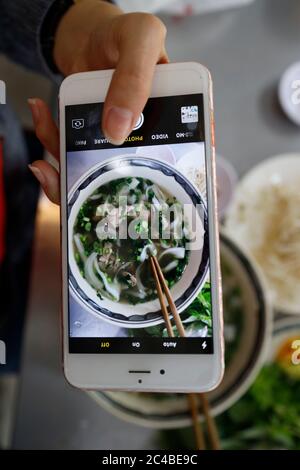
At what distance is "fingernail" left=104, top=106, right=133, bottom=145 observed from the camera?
37 cm

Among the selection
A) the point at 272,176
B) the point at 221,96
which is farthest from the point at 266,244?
the point at 221,96

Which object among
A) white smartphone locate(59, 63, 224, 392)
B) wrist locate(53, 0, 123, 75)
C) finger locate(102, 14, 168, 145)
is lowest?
white smartphone locate(59, 63, 224, 392)

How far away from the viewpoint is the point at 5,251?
2.33ft

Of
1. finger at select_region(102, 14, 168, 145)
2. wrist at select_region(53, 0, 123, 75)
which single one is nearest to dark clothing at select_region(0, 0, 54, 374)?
wrist at select_region(53, 0, 123, 75)

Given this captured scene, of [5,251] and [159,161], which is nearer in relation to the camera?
[159,161]

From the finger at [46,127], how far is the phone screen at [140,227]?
0.11 feet

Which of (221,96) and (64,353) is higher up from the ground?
(221,96)

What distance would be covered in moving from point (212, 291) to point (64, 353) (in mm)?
144

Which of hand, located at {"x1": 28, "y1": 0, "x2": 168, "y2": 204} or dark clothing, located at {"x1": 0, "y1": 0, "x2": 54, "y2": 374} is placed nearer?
hand, located at {"x1": 28, "y1": 0, "x2": 168, "y2": 204}

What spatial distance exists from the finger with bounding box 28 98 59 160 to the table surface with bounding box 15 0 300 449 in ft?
0.73

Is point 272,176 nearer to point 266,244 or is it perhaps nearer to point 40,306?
point 266,244

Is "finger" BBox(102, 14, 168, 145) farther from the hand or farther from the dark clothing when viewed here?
the dark clothing

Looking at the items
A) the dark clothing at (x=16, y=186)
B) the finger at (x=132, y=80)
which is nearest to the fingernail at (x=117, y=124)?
the finger at (x=132, y=80)

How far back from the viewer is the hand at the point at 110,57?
0.37m
